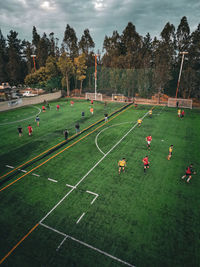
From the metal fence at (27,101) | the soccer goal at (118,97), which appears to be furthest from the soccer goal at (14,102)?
the soccer goal at (118,97)

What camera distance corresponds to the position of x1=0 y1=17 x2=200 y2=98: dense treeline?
156 ft

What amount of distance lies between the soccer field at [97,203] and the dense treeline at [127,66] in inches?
1167

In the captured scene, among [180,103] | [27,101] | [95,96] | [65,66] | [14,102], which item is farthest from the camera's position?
[65,66]

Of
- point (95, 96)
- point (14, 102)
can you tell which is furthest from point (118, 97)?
point (14, 102)

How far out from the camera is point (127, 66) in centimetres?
5588

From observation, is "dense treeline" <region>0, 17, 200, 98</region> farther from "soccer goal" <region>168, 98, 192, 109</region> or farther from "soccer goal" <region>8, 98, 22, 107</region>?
"soccer goal" <region>8, 98, 22, 107</region>

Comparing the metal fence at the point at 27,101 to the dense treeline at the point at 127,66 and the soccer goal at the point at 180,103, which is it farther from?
the soccer goal at the point at 180,103

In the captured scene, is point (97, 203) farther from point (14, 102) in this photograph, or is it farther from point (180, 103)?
point (180, 103)

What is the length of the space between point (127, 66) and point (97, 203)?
5180 centimetres

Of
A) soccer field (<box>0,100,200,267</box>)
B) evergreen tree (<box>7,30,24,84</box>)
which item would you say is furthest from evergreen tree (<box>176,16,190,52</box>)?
evergreen tree (<box>7,30,24,84</box>)

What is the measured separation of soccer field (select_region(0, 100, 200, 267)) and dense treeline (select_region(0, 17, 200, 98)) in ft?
97.3

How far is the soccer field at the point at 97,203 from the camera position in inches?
369

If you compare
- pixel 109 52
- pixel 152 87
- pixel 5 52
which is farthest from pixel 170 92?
pixel 5 52

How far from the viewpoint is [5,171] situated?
1688cm
